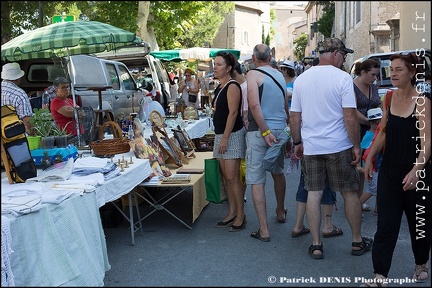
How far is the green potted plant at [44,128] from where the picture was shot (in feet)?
13.6

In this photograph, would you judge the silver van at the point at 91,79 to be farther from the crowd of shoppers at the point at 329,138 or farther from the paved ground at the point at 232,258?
the paved ground at the point at 232,258

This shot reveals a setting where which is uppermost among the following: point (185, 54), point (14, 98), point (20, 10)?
point (185, 54)

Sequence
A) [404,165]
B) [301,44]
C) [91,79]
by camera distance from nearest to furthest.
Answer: [404,165]
[91,79]
[301,44]

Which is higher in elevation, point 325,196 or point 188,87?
point 188,87

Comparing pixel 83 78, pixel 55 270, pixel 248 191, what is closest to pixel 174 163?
pixel 248 191

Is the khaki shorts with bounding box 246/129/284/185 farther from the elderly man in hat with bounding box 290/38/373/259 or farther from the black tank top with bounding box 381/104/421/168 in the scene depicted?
the black tank top with bounding box 381/104/421/168

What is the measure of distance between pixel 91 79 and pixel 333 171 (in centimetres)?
674

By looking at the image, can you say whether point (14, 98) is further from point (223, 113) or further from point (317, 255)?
point (317, 255)

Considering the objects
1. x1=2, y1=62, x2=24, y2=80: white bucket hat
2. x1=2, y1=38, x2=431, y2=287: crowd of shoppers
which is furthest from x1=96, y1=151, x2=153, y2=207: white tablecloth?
x1=2, y1=62, x2=24, y2=80: white bucket hat

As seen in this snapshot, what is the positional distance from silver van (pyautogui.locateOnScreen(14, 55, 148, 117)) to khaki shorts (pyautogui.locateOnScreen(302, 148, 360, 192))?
18.4 ft

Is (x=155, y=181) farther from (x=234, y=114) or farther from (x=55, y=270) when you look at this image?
(x=55, y=270)

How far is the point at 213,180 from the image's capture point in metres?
5.32

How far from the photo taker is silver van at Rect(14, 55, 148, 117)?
9.31 meters

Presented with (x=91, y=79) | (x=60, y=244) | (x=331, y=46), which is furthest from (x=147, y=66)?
(x=60, y=244)
